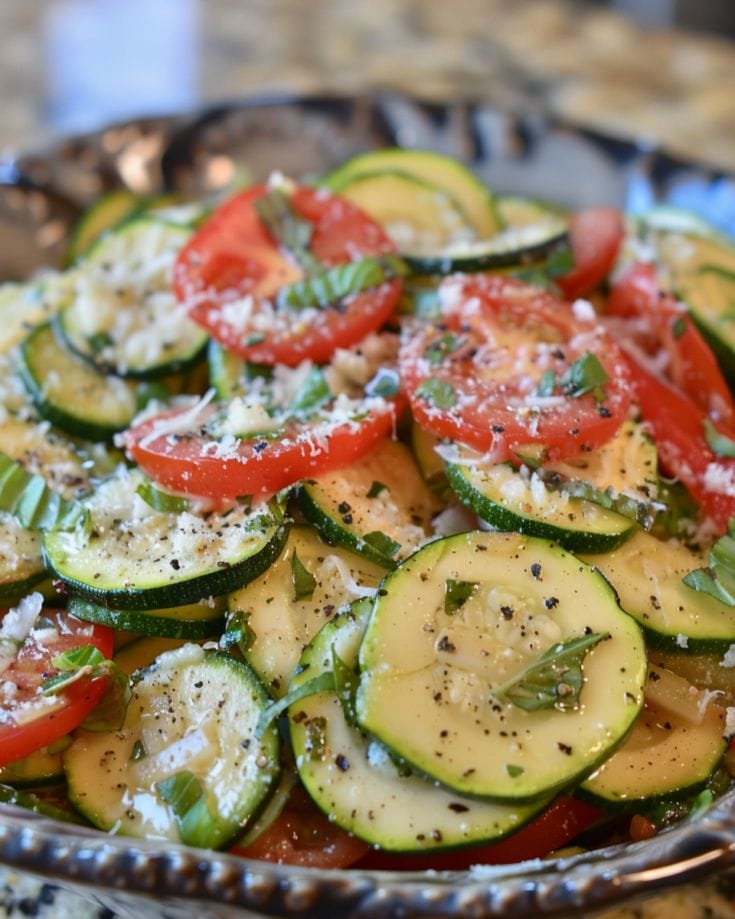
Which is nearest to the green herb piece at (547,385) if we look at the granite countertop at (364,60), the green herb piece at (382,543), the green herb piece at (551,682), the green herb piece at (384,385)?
the green herb piece at (384,385)

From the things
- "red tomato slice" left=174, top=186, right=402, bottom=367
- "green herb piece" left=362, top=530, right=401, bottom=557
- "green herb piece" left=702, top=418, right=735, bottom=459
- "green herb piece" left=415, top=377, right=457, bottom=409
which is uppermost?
"red tomato slice" left=174, top=186, right=402, bottom=367

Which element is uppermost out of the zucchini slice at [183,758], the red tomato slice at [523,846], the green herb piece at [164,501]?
the green herb piece at [164,501]

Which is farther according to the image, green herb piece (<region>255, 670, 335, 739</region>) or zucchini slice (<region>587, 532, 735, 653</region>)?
zucchini slice (<region>587, 532, 735, 653</region>)

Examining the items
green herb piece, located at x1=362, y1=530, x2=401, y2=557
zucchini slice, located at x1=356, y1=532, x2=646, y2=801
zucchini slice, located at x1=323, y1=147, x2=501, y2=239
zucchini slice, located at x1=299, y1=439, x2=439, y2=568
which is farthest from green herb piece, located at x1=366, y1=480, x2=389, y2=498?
zucchini slice, located at x1=323, y1=147, x2=501, y2=239

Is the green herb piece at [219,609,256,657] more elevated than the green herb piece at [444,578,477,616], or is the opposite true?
the green herb piece at [444,578,477,616]

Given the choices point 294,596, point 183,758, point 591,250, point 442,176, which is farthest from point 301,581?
point 442,176

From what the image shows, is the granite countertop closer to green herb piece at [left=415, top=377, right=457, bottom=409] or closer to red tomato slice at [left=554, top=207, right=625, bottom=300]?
red tomato slice at [left=554, top=207, right=625, bottom=300]

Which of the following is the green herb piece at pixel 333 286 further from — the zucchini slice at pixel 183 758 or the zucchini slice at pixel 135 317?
the zucchini slice at pixel 183 758
